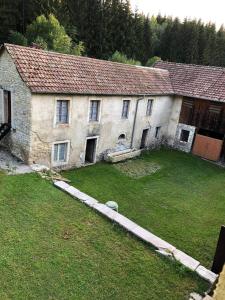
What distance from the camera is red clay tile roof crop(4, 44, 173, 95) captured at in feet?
48.6

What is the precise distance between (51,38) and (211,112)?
23.5 metres

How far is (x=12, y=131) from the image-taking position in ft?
A: 53.9

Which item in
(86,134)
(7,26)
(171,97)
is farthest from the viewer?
(7,26)

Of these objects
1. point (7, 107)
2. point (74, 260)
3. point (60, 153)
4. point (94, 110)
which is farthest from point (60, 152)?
point (74, 260)

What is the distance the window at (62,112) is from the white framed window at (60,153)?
136 cm

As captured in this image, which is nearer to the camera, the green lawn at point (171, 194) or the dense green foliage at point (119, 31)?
the green lawn at point (171, 194)

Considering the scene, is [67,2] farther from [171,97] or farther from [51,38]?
[171,97]

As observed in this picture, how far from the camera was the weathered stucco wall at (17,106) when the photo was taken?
1484 centimetres

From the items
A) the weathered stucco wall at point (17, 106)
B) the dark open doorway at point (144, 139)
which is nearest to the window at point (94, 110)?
the weathered stucco wall at point (17, 106)

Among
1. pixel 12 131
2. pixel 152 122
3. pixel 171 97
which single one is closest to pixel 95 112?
pixel 12 131

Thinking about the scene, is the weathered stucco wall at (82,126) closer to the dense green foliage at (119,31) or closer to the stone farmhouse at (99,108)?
the stone farmhouse at (99,108)

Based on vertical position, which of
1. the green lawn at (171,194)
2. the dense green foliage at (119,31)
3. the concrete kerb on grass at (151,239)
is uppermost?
the dense green foliage at (119,31)

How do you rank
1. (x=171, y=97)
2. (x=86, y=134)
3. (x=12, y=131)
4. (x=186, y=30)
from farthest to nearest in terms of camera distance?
1. (x=186, y=30)
2. (x=171, y=97)
3. (x=86, y=134)
4. (x=12, y=131)

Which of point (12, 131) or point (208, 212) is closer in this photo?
point (208, 212)
